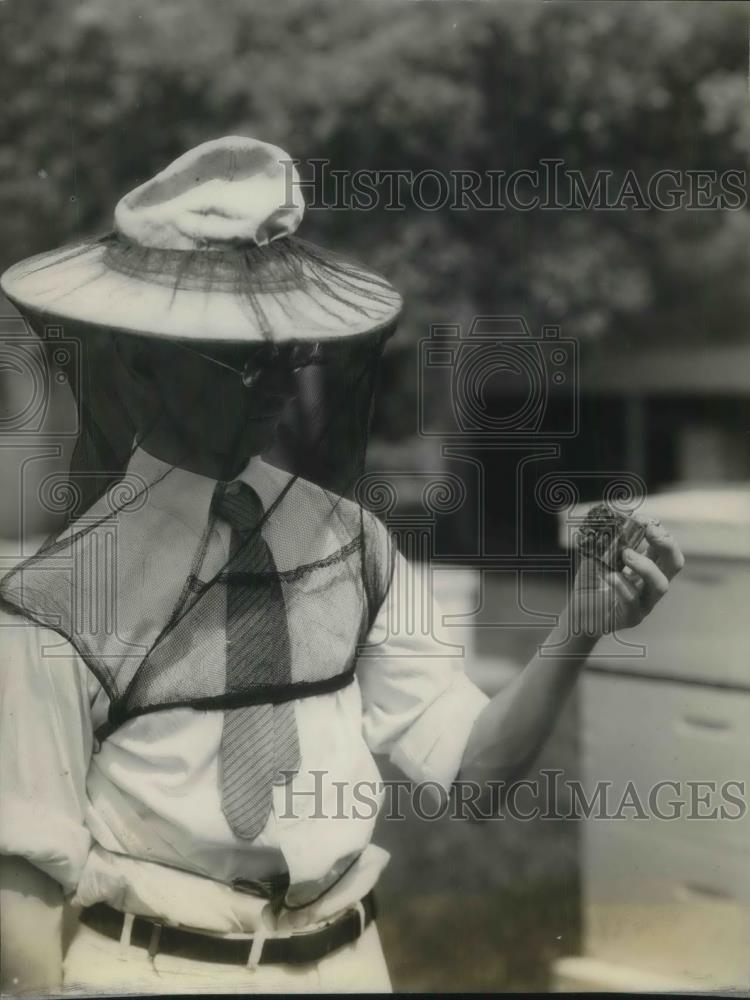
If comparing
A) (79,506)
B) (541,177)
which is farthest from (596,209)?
(79,506)

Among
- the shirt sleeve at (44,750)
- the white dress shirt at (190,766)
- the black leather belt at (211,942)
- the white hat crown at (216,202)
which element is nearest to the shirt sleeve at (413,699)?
the white dress shirt at (190,766)

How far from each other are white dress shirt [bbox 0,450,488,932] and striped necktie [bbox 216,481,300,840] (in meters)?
0.03

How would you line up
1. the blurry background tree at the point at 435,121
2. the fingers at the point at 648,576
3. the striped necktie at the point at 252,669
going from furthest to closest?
the blurry background tree at the point at 435,121 < the fingers at the point at 648,576 < the striped necktie at the point at 252,669

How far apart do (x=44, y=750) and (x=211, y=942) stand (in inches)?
23.1

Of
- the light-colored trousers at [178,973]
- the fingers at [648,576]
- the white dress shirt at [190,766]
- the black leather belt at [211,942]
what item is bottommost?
the light-colored trousers at [178,973]

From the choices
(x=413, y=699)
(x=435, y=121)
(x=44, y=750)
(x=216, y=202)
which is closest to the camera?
(x=44, y=750)

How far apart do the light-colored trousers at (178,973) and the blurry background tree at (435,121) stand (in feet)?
4.24

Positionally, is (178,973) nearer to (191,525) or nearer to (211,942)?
(211,942)

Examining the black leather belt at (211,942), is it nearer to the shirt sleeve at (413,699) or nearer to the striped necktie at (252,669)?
the striped necktie at (252,669)

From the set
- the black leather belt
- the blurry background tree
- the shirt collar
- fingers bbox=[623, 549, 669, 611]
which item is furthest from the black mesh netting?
fingers bbox=[623, 549, 669, 611]

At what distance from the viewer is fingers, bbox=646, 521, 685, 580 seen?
108 inches

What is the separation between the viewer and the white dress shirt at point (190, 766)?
8.19 ft

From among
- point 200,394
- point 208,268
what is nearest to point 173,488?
point 200,394

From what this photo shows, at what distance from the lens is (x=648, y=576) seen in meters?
2.69
